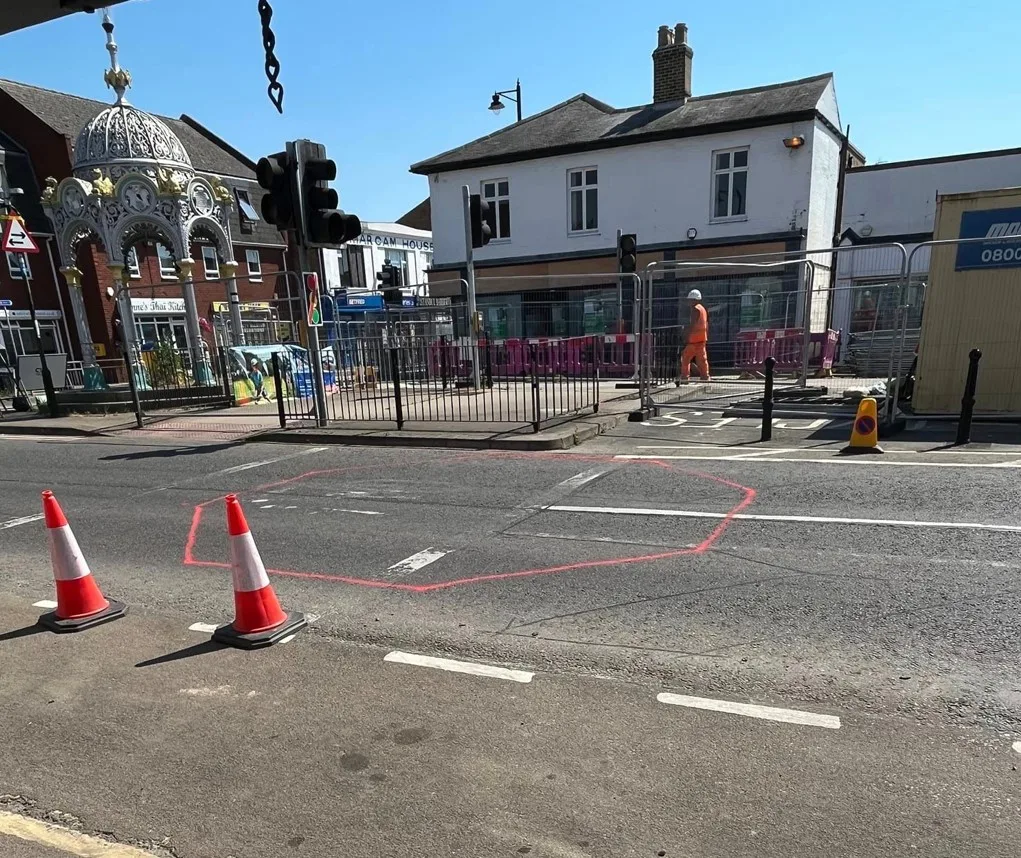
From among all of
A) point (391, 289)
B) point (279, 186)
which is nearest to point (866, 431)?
point (279, 186)

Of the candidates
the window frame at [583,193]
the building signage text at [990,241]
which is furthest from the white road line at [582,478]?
the window frame at [583,193]

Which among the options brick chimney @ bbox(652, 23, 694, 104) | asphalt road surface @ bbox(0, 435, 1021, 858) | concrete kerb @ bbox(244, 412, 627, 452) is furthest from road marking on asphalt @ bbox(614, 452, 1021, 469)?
brick chimney @ bbox(652, 23, 694, 104)

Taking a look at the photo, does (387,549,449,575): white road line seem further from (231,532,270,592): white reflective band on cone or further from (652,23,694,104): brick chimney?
(652,23,694,104): brick chimney

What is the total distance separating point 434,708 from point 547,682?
0.59 metres

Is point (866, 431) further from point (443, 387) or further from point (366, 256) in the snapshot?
point (366, 256)

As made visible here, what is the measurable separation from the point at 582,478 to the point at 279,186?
6.74 metres

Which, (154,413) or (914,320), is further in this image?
(914,320)

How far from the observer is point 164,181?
1636 centimetres

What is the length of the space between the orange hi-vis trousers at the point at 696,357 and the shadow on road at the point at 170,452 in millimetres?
9355

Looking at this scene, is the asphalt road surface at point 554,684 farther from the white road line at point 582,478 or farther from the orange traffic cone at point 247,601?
the white road line at point 582,478

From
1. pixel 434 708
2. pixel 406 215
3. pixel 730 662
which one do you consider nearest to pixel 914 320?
pixel 730 662

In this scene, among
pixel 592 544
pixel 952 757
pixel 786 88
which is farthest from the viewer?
pixel 786 88

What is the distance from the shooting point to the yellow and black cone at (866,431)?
7922 mm

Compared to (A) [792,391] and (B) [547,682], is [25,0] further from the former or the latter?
(A) [792,391]
